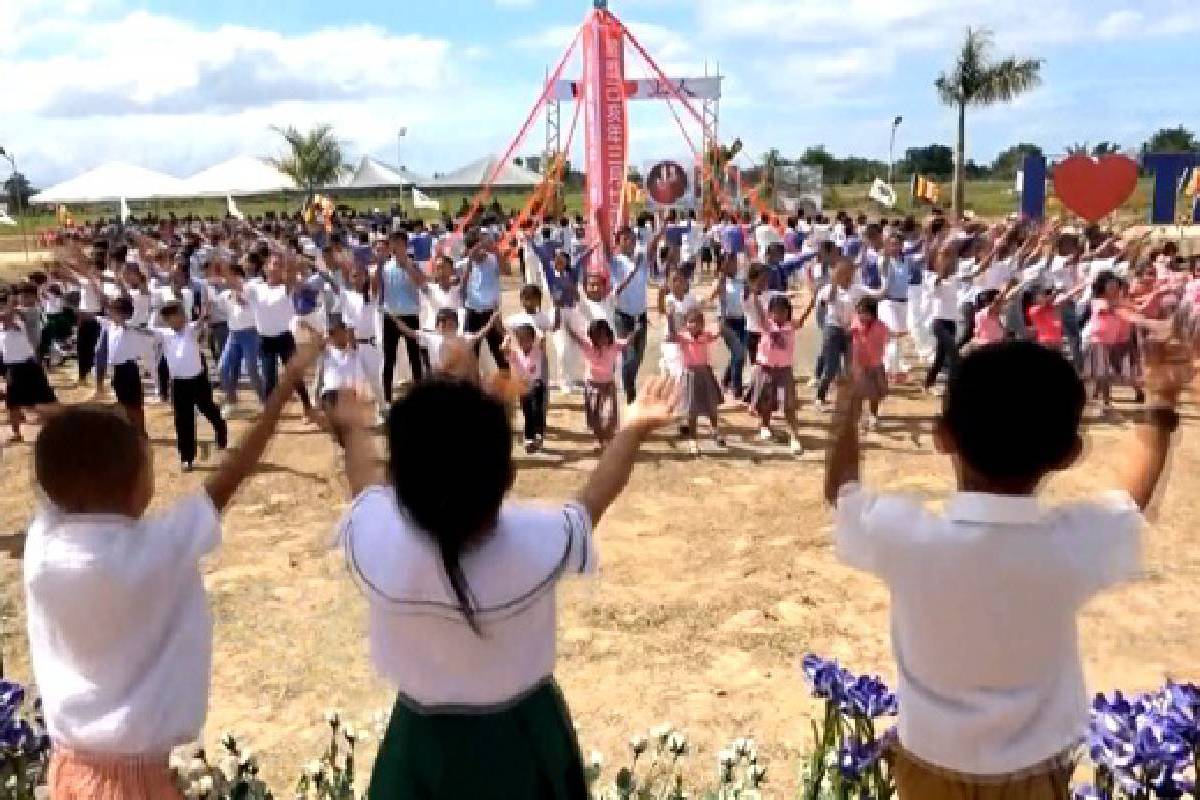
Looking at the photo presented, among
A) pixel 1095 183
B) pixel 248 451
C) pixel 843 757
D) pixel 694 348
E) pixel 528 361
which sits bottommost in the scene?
pixel 843 757

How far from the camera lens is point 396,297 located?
10266mm

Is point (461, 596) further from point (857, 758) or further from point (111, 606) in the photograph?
point (857, 758)

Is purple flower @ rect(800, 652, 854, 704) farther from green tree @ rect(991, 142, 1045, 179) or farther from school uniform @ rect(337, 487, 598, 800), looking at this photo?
green tree @ rect(991, 142, 1045, 179)

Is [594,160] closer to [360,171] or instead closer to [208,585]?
[208,585]

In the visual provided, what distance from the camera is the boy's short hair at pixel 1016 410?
1.86 metres

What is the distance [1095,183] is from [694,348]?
23.8 ft

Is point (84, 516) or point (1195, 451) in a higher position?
point (84, 516)

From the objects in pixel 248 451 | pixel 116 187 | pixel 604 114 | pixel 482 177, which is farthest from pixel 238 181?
pixel 248 451

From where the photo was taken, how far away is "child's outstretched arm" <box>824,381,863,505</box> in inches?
81.4

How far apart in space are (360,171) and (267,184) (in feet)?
28.6

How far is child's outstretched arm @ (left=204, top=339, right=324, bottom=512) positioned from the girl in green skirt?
44 cm

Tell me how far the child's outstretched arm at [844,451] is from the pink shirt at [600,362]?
6.25 meters

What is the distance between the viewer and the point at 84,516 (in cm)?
212

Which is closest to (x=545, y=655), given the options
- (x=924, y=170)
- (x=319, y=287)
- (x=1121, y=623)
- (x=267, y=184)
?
(x=1121, y=623)
